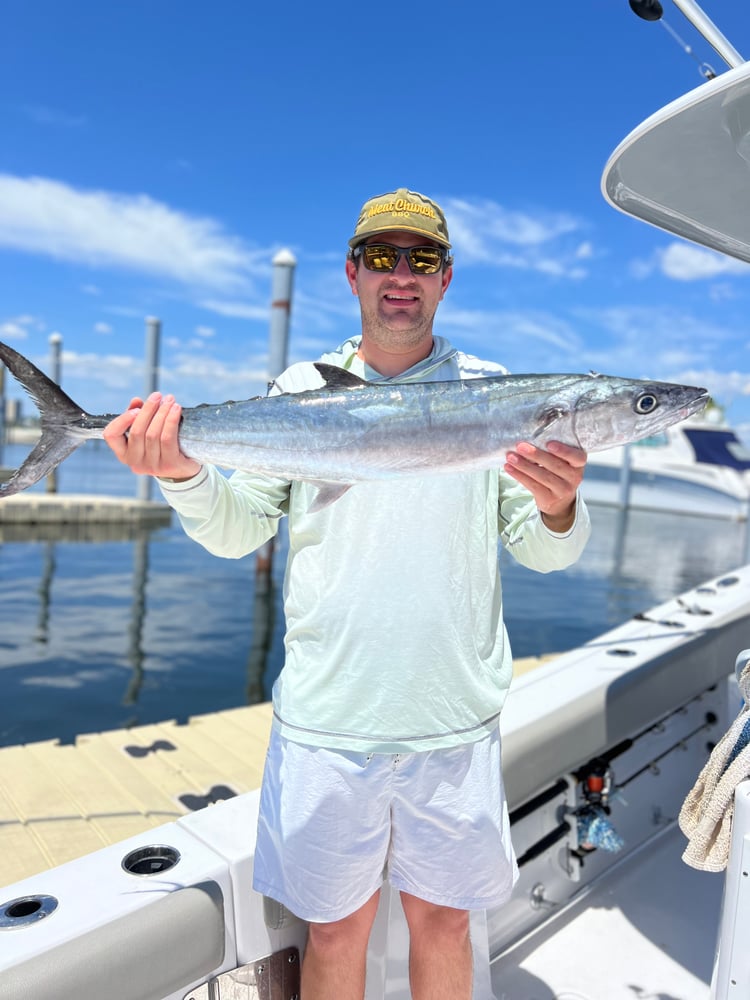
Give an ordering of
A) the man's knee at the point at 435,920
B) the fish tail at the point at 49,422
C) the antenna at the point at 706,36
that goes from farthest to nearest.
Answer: the antenna at the point at 706,36 → the fish tail at the point at 49,422 → the man's knee at the point at 435,920

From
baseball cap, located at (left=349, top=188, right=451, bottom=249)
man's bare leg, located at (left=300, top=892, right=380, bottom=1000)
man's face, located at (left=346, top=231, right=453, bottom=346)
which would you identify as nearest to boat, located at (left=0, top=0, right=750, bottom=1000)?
man's bare leg, located at (left=300, top=892, right=380, bottom=1000)

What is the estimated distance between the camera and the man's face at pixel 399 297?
212cm

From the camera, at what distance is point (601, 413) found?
77.5 inches

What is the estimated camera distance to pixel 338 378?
6.98 feet

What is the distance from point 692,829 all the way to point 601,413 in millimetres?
1226

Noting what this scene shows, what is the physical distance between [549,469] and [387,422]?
47 cm

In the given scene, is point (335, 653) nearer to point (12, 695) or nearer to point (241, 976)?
point (241, 976)

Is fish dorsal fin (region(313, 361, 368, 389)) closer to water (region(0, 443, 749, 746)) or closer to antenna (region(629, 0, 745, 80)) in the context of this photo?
antenna (region(629, 0, 745, 80))

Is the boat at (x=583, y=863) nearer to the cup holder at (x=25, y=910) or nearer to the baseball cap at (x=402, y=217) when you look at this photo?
the cup holder at (x=25, y=910)

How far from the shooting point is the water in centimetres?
957

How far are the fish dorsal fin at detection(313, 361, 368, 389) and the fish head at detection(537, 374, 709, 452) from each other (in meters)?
0.52

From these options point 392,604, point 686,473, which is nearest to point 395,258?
point 392,604

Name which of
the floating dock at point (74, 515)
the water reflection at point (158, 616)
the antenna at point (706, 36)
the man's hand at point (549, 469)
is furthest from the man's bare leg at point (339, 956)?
the floating dock at point (74, 515)

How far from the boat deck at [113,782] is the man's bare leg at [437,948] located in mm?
2045
